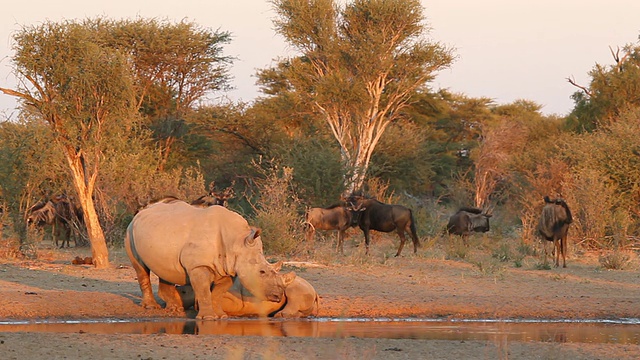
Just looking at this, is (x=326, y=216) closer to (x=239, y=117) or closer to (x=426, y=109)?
(x=239, y=117)

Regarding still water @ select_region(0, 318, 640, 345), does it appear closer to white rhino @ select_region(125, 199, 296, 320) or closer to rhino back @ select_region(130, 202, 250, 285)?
white rhino @ select_region(125, 199, 296, 320)

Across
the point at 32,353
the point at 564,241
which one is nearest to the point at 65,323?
the point at 32,353

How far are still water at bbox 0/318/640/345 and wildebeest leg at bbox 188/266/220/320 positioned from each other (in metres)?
0.16

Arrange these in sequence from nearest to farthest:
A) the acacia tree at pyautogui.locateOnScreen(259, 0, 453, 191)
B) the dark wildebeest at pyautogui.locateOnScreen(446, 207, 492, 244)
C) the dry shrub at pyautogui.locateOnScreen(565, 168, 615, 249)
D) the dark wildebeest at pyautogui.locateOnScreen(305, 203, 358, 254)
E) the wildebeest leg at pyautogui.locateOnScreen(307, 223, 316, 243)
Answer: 1. the wildebeest leg at pyautogui.locateOnScreen(307, 223, 316, 243)
2. the dark wildebeest at pyautogui.locateOnScreen(305, 203, 358, 254)
3. the dark wildebeest at pyautogui.locateOnScreen(446, 207, 492, 244)
4. the dry shrub at pyautogui.locateOnScreen(565, 168, 615, 249)
5. the acacia tree at pyautogui.locateOnScreen(259, 0, 453, 191)

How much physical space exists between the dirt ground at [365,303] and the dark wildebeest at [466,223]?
7.81 feet

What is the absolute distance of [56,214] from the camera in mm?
23422

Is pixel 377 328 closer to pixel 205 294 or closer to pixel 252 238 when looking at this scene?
pixel 252 238

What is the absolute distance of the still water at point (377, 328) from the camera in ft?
33.1

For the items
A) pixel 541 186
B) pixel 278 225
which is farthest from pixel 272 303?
pixel 541 186

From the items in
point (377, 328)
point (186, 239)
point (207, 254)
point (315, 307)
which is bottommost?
point (377, 328)

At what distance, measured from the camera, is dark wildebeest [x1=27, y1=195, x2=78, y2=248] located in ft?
74.7

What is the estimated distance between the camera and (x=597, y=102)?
3928 cm

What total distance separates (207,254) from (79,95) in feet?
22.8

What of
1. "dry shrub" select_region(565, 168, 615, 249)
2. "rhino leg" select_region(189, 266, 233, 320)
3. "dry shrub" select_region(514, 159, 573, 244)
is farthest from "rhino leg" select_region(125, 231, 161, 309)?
"dry shrub" select_region(514, 159, 573, 244)
